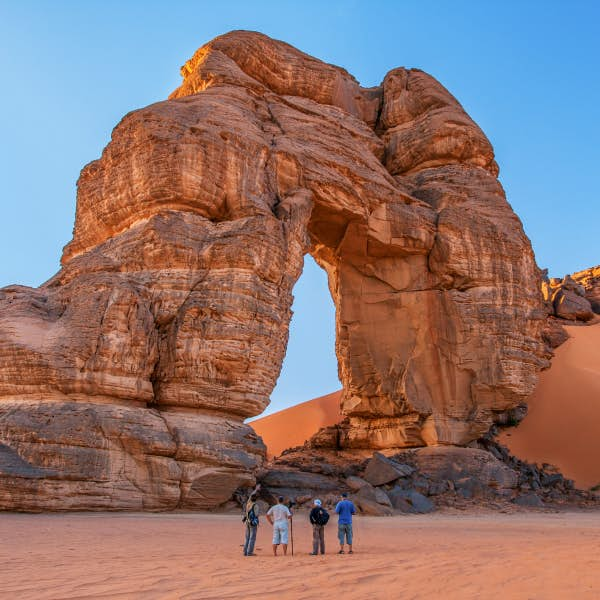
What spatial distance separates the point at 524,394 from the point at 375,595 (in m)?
16.6

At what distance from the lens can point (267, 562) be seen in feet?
24.2

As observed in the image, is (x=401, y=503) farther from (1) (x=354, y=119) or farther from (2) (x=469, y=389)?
(1) (x=354, y=119)

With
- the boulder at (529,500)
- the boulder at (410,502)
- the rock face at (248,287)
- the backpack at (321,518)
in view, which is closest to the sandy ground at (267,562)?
the backpack at (321,518)

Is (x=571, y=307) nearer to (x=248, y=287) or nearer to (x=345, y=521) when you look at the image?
(x=248, y=287)

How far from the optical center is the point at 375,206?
66.5 feet

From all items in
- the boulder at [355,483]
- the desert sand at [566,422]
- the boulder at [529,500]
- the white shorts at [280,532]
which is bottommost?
the boulder at [529,500]

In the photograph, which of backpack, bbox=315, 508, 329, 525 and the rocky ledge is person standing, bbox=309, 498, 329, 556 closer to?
backpack, bbox=315, 508, 329, 525

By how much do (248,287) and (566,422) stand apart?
1782cm

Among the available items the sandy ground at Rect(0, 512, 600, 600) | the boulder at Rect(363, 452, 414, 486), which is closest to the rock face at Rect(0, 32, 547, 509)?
the sandy ground at Rect(0, 512, 600, 600)

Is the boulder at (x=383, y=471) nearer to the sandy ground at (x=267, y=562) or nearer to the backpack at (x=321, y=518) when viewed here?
the sandy ground at (x=267, y=562)

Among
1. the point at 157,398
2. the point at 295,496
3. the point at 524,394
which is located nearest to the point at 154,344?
the point at 157,398

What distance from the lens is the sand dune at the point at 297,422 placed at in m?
35.9

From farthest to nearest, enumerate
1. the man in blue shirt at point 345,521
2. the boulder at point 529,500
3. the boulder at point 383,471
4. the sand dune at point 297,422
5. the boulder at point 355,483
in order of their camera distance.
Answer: the sand dune at point 297,422 < the boulder at point 529,500 < the boulder at point 383,471 < the boulder at point 355,483 < the man in blue shirt at point 345,521

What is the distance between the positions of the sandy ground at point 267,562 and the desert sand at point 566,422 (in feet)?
45.0
